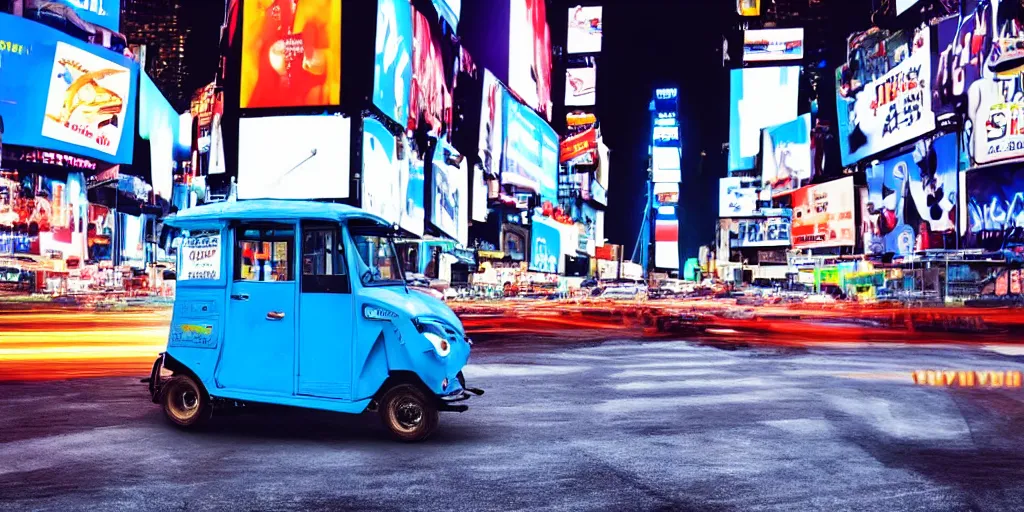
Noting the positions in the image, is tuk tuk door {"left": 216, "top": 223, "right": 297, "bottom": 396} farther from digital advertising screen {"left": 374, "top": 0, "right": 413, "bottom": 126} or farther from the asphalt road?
digital advertising screen {"left": 374, "top": 0, "right": 413, "bottom": 126}

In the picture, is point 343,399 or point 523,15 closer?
point 343,399

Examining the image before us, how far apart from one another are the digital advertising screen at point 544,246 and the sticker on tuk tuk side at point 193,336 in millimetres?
85383

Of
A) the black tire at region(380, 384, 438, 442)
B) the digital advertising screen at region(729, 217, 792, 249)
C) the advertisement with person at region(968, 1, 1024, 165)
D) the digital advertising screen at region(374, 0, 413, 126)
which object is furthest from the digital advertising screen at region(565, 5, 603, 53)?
the black tire at region(380, 384, 438, 442)

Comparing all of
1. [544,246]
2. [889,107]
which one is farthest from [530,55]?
[889,107]

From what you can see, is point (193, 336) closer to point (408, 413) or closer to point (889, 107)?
point (408, 413)

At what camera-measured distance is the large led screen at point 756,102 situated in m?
115

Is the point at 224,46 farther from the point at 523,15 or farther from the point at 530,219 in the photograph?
the point at 530,219

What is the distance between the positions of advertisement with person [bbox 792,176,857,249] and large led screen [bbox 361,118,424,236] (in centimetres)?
3368

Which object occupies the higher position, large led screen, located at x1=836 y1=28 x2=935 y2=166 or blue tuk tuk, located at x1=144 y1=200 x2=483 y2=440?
large led screen, located at x1=836 y1=28 x2=935 y2=166

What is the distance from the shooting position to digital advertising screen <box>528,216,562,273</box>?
313 feet

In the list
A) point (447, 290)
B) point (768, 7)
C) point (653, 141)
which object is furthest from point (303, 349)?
point (653, 141)

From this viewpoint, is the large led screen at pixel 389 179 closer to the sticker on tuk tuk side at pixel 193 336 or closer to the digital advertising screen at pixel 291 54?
A: the digital advertising screen at pixel 291 54

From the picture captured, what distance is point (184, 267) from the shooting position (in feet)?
28.9

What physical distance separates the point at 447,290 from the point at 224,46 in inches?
765
